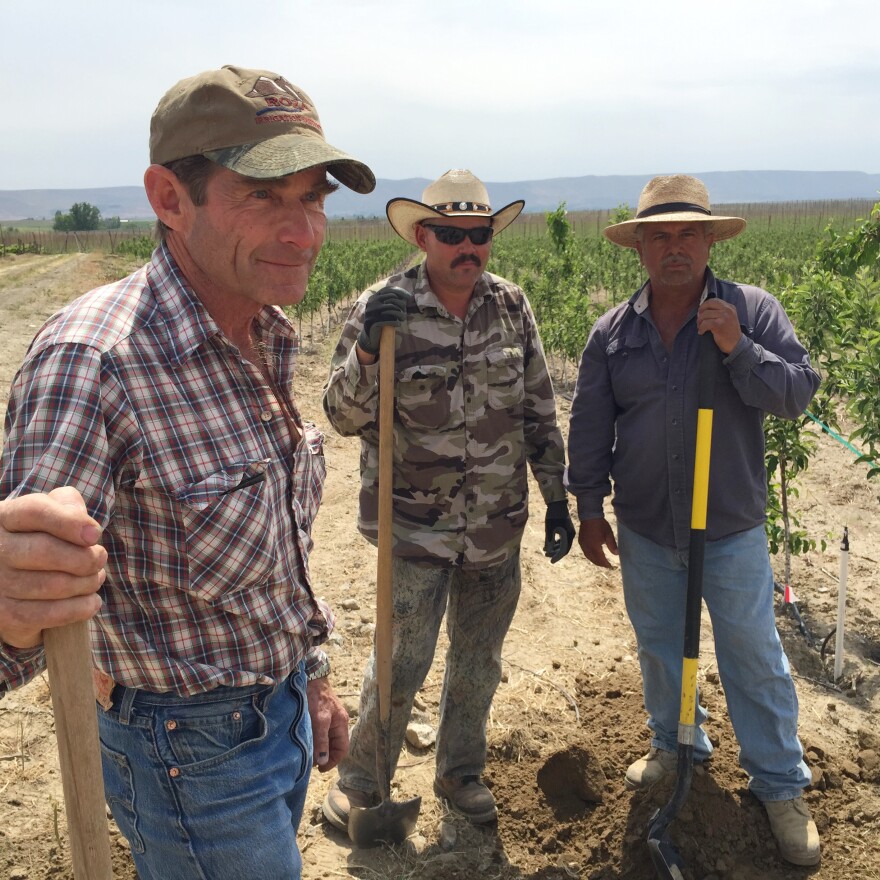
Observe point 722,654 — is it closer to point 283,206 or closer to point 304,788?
point 304,788

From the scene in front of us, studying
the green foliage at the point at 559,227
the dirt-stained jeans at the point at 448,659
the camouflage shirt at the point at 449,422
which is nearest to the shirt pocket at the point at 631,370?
the camouflage shirt at the point at 449,422

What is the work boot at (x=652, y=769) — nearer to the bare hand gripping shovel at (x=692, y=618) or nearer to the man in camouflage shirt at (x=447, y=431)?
the bare hand gripping shovel at (x=692, y=618)

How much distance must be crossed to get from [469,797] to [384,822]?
0.38 m

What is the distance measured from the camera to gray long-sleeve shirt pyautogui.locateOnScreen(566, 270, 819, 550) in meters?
3.01

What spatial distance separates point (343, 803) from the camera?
334cm

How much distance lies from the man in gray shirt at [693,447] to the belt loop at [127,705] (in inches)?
83.8

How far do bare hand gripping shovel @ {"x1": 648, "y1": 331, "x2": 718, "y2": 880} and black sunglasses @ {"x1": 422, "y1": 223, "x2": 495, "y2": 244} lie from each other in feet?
2.95

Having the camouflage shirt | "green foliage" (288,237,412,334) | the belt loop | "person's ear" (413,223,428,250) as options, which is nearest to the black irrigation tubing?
the camouflage shirt

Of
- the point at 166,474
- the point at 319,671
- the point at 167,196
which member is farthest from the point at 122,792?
the point at 167,196

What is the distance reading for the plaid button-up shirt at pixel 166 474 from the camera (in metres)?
1.36

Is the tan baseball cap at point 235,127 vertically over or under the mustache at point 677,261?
over

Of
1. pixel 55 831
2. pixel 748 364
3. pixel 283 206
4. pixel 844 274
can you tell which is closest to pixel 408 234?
pixel 748 364

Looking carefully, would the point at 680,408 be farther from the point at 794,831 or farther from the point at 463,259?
the point at 794,831

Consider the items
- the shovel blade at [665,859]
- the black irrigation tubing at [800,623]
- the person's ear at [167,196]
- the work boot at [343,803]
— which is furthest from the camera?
the black irrigation tubing at [800,623]
